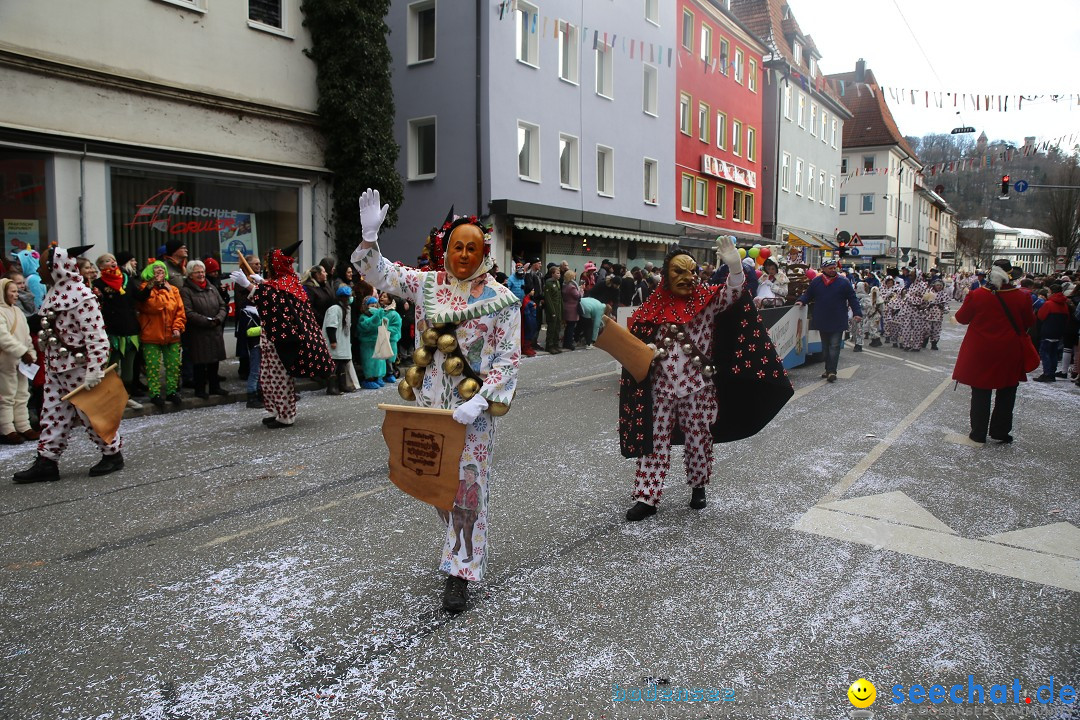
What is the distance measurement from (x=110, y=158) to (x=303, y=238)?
13.2ft

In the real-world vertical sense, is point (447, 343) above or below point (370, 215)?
below

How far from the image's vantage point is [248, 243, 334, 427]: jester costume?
856 centimetres

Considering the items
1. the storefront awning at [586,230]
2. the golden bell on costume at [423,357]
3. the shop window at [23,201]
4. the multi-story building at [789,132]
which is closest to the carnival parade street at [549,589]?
the golden bell on costume at [423,357]

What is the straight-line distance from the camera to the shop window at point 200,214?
42.4ft

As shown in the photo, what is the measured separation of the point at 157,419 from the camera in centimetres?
904

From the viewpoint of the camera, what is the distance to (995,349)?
25.8 ft

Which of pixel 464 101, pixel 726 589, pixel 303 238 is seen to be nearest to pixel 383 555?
pixel 726 589

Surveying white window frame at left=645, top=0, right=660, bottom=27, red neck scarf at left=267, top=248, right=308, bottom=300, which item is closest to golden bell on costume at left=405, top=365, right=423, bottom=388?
red neck scarf at left=267, top=248, right=308, bottom=300

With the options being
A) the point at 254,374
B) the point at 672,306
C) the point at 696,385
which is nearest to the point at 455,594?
the point at 696,385

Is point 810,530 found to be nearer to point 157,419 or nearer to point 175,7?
point 157,419

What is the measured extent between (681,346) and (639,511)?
1.17 metres

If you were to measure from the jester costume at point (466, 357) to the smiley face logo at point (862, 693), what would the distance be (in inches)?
69.2

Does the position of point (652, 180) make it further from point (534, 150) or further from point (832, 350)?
point (832, 350)

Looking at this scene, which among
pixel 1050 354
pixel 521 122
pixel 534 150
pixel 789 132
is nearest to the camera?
pixel 1050 354
